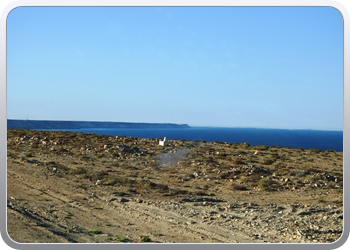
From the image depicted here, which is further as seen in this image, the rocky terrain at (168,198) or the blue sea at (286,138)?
the blue sea at (286,138)

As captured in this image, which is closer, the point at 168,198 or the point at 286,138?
the point at 168,198

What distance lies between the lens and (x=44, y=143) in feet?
112

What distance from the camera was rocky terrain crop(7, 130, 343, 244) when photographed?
10992 millimetres

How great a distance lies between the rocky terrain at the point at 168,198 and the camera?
36.1ft

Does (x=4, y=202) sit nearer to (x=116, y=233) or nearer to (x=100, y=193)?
(x=116, y=233)

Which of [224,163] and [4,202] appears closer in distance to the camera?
[4,202]

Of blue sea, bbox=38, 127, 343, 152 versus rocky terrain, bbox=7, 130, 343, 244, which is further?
blue sea, bbox=38, 127, 343, 152

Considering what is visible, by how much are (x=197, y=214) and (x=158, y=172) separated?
1069 cm

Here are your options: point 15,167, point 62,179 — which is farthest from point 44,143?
point 62,179

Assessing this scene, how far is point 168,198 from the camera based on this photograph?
55.4ft
